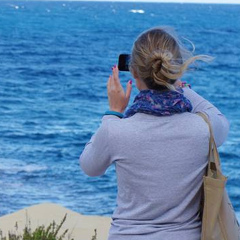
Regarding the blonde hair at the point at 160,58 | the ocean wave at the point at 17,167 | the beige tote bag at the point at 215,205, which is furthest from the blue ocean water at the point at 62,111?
the beige tote bag at the point at 215,205

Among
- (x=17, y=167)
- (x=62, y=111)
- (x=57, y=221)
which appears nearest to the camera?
(x=57, y=221)

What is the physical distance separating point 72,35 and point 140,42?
172 feet

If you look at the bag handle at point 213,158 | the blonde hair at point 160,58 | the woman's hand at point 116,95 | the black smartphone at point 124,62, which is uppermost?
the blonde hair at point 160,58

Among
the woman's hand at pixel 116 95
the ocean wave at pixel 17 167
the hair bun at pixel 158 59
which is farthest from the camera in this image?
the ocean wave at pixel 17 167

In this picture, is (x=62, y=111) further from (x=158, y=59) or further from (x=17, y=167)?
(x=158, y=59)

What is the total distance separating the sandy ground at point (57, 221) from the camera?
6.66 meters

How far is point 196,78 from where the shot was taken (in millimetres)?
29984

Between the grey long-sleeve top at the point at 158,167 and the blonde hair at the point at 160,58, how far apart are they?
0.41ft

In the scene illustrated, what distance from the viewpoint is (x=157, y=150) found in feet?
8.15

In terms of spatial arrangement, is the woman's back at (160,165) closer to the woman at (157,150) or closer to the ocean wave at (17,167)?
the woman at (157,150)

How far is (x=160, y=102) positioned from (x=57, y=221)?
15.7 feet

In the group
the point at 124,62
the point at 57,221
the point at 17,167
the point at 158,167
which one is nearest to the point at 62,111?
the point at 17,167

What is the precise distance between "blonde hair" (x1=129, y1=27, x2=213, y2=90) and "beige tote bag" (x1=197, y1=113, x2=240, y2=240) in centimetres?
21

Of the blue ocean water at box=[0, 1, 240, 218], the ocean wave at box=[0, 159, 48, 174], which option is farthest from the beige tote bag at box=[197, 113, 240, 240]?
the ocean wave at box=[0, 159, 48, 174]
